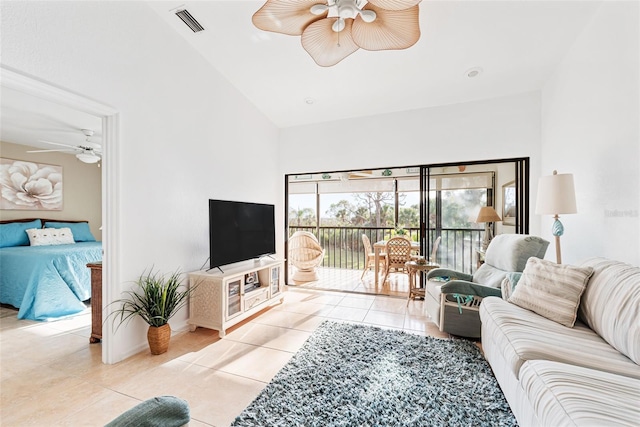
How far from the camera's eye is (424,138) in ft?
12.0

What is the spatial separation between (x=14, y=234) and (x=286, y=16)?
5021 mm

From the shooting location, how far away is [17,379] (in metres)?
1.84

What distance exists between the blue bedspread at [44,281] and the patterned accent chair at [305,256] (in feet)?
9.53

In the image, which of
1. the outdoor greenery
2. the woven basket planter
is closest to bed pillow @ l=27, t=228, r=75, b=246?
the woven basket planter

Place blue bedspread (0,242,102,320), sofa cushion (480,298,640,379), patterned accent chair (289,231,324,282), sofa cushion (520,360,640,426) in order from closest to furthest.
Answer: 1. sofa cushion (520,360,640,426)
2. sofa cushion (480,298,640,379)
3. blue bedspread (0,242,102,320)
4. patterned accent chair (289,231,324,282)

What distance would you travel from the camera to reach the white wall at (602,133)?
174 cm

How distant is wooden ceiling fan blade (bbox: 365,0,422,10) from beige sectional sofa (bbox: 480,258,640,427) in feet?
6.21

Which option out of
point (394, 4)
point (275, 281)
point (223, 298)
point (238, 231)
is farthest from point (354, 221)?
point (394, 4)

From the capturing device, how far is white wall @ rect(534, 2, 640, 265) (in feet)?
5.70

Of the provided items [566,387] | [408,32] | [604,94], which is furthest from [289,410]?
[604,94]

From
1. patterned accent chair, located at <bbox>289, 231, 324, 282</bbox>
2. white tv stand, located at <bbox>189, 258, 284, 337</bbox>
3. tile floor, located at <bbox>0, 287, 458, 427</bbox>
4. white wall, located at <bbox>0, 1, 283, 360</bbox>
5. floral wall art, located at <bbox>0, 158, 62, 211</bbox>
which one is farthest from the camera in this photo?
patterned accent chair, located at <bbox>289, 231, 324, 282</bbox>

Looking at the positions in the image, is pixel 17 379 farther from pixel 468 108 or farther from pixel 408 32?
pixel 468 108

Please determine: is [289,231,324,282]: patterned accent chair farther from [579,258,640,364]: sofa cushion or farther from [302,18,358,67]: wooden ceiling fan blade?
[579,258,640,364]: sofa cushion

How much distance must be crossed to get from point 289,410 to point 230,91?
335cm
